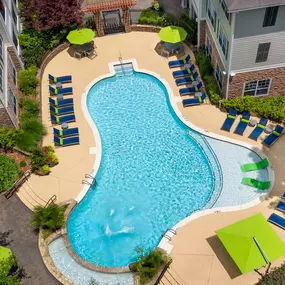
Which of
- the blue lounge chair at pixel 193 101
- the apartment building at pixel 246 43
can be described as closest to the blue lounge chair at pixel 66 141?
the blue lounge chair at pixel 193 101

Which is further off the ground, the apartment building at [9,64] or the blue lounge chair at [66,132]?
the apartment building at [9,64]

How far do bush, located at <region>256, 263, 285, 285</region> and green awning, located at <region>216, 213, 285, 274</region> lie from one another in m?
1.12

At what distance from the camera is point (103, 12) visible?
132 feet

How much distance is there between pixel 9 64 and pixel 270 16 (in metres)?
20.2

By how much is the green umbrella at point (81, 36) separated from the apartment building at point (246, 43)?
32.5ft

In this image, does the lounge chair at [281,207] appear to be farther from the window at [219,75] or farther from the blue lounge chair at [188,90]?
the blue lounge chair at [188,90]

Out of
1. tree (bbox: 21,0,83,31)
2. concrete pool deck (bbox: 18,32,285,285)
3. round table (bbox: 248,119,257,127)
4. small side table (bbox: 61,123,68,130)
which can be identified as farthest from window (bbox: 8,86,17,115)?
round table (bbox: 248,119,257,127)

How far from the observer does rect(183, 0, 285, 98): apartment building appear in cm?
2492

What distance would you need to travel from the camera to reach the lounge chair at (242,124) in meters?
28.9

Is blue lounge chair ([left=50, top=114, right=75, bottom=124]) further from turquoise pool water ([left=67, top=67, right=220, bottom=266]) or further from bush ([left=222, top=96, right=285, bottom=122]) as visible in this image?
bush ([left=222, top=96, right=285, bottom=122])

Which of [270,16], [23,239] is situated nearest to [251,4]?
[270,16]

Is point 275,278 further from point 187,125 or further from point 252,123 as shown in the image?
point 187,125

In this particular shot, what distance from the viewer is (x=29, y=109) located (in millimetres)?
30859

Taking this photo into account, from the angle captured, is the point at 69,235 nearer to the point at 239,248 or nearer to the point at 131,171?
the point at 131,171
